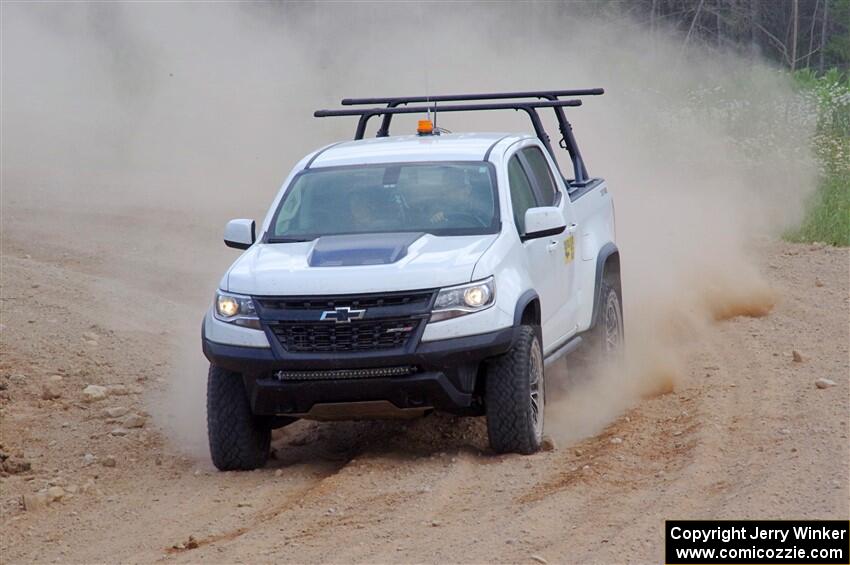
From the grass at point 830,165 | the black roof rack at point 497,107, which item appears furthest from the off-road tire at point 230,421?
the grass at point 830,165

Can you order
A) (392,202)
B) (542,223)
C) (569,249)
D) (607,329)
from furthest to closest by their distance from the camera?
(607,329) → (569,249) → (392,202) → (542,223)

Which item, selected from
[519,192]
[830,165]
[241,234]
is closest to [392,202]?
[519,192]

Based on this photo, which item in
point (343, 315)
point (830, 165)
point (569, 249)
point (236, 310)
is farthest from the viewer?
point (830, 165)

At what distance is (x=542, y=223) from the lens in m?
8.75

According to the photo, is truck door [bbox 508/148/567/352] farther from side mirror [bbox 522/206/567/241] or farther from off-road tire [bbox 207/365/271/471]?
off-road tire [bbox 207/365/271/471]

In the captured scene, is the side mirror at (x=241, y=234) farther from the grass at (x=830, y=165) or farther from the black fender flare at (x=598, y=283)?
the grass at (x=830, y=165)

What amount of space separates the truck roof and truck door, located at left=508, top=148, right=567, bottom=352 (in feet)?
0.75

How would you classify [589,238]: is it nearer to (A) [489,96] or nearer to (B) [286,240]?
(A) [489,96]

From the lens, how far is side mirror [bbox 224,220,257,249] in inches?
359

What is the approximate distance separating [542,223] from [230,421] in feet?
6.86

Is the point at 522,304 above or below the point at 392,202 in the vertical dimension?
below

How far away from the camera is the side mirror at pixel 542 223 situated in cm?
875

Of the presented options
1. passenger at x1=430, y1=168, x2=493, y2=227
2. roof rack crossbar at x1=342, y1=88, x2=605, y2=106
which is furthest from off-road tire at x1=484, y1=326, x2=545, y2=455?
roof rack crossbar at x1=342, y1=88, x2=605, y2=106

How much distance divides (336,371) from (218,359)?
2.27 feet
